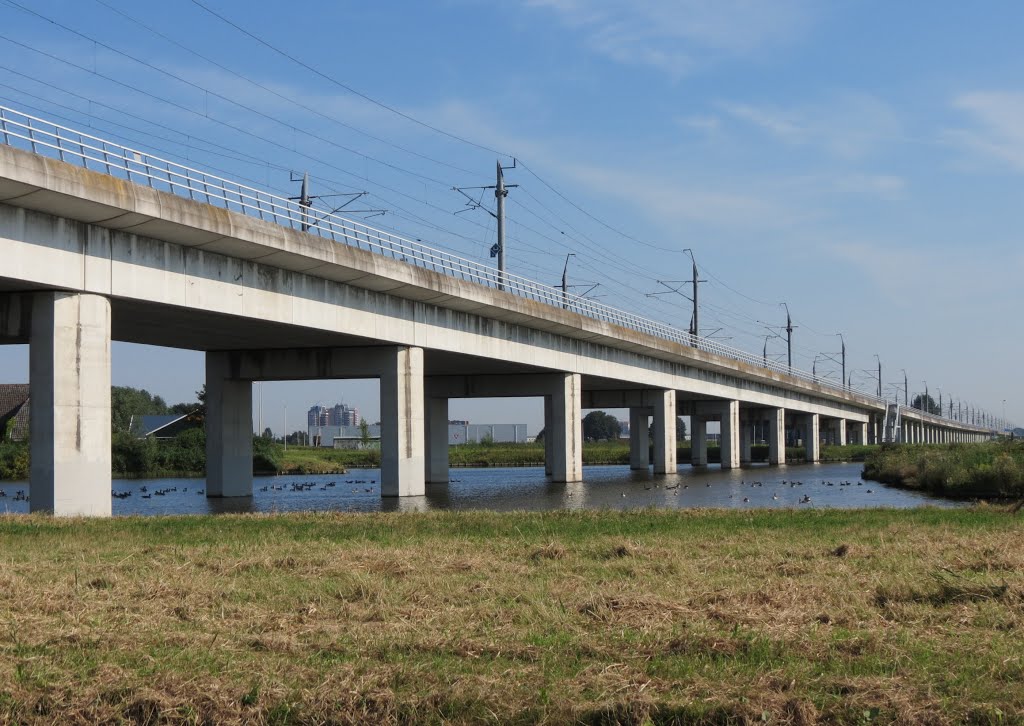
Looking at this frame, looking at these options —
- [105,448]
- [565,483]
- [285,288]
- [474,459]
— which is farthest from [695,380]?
[105,448]

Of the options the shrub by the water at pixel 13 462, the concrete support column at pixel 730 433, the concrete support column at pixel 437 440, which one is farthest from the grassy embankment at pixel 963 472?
the shrub by the water at pixel 13 462

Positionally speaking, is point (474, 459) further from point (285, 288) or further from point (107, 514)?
point (107, 514)

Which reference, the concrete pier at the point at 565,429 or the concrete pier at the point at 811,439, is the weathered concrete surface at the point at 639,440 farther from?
the concrete pier at the point at 565,429

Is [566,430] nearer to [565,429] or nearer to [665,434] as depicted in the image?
[565,429]

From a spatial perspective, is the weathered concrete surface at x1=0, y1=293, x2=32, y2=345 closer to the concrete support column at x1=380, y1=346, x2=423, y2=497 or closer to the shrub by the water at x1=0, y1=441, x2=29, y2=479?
the concrete support column at x1=380, y1=346, x2=423, y2=497

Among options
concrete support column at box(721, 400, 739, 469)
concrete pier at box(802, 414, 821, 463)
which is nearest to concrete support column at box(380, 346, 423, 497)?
concrete support column at box(721, 400, 739, 469)

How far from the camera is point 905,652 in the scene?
1027cm

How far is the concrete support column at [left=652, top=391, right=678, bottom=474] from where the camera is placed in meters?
84.9

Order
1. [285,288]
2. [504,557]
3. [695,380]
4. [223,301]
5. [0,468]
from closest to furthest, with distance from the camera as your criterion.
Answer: [504,557], [223,301], [285,288], [0,468], [695,380]

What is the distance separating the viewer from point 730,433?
101688 millimetres

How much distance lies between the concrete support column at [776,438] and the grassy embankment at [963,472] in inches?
1606

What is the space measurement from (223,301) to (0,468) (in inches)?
2083

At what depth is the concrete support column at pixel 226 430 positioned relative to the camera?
49934mm

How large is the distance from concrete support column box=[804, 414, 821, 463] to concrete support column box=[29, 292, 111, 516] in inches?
3971
